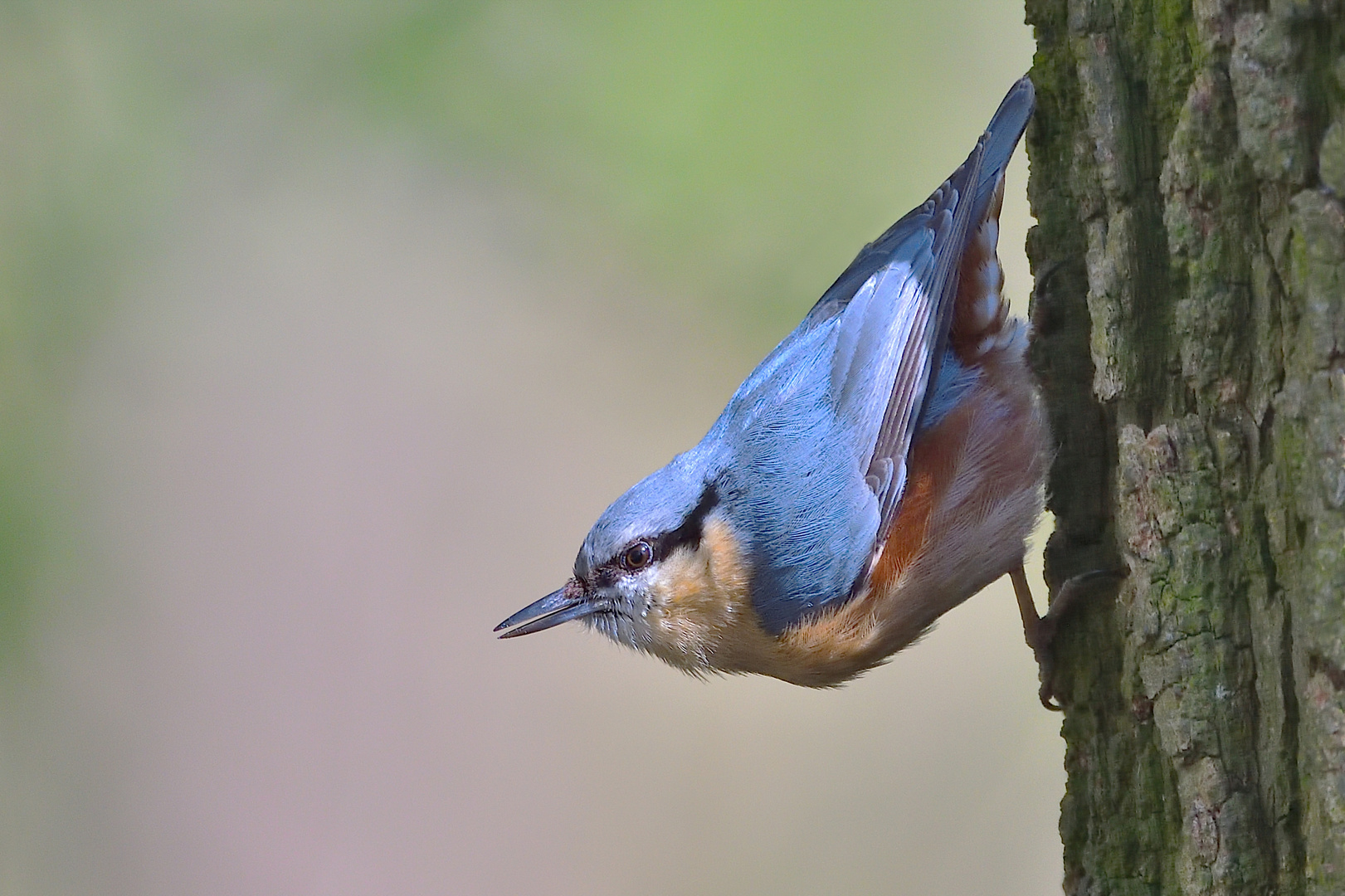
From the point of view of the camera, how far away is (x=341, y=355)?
4297 mm

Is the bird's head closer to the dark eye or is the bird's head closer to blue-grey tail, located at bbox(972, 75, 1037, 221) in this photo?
the dark eye

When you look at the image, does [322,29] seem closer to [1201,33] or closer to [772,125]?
[772,125]

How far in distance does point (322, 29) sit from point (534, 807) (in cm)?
277

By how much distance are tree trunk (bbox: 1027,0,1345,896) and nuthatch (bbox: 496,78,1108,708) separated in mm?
374

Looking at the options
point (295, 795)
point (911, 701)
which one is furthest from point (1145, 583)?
point (295, 795)

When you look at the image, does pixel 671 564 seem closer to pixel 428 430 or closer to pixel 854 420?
pixel 854 420

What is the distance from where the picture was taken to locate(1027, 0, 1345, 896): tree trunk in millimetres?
1282

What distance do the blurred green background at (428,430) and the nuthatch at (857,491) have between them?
1.15m

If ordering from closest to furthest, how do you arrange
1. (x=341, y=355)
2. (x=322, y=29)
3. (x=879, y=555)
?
(x=879, y=555) → (x=322, y=29) → (x=341, y=355)

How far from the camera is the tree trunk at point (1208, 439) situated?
1282 millimetres

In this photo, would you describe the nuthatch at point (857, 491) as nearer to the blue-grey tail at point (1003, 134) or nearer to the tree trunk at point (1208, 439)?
the blue-grey tail at point (1003, 134)

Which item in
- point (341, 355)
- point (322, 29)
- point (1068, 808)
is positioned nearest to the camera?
point (1068, 808)

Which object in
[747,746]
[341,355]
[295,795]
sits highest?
[341,355]

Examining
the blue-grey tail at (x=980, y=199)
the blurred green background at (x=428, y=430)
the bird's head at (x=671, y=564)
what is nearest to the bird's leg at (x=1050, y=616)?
the bird's head at (x=671, y=564)
